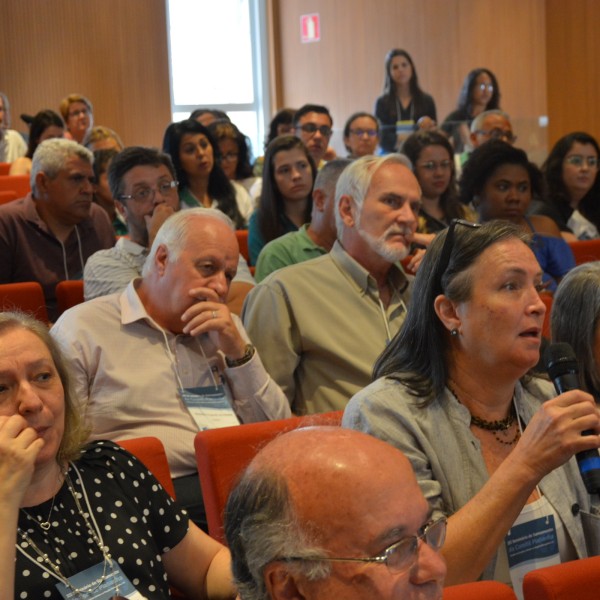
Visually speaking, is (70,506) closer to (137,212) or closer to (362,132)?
(137,212)

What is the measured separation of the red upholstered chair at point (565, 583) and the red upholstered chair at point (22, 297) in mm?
2314

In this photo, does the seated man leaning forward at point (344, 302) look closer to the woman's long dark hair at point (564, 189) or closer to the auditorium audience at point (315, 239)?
the auditorium audience at point (315, 239)

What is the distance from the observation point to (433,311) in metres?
2.15

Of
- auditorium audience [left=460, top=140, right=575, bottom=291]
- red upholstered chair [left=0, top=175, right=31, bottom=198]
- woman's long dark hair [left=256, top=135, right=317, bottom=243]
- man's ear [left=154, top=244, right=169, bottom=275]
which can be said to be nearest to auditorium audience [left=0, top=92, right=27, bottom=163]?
red upholstered chair [left=0, top=175, right=31, bottom=198]

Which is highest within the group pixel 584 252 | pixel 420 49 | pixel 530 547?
pixel 420 49

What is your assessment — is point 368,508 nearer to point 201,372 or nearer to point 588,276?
point 588,276

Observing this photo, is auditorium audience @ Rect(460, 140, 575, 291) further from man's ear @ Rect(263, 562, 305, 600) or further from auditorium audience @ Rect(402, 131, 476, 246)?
man's ear @ Rect(263, 562, 305, 600)

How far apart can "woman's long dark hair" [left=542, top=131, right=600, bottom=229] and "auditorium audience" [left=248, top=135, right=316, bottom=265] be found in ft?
5.11

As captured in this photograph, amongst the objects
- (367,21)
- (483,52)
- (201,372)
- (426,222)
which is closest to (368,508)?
(201,372)

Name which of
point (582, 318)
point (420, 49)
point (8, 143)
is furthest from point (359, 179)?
point (420, 49)

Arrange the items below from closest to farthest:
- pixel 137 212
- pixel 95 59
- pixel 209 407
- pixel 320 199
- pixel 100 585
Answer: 1. pixel 100 585
2. pixel 209 407
3. pixel 320 199
4. pixel 137 212
5. pixel 95 59

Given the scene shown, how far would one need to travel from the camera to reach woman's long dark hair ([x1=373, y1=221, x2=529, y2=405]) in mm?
2111

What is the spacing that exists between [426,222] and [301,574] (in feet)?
12.6

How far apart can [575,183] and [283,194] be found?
189 centimetres
